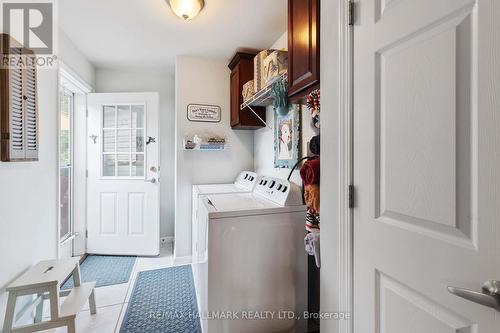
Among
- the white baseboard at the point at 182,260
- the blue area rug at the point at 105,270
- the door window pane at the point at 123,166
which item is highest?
the door window pane at the point at 123,166

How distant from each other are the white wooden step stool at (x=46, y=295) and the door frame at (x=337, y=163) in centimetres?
152

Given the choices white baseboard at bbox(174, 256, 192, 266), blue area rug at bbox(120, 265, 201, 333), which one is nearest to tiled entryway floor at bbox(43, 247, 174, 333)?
blue area rug at bbox(120, 265, 201, 333)

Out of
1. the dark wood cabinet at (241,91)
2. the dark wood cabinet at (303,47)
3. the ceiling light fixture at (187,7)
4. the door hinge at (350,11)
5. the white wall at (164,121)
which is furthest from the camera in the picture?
the white wall at (164,121)

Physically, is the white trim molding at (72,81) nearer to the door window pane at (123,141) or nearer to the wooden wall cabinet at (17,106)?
the door window pane at (123,141)

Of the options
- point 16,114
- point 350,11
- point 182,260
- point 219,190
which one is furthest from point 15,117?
point 182,260

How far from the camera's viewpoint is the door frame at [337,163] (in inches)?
41.1

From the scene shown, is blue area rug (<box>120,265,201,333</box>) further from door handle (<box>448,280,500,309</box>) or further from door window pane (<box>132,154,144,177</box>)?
door handle (<box>448,280,500,309</box>)

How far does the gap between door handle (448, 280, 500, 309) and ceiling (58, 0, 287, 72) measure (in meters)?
2.00

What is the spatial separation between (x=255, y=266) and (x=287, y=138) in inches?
43.5

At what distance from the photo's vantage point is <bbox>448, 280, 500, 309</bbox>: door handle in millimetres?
558

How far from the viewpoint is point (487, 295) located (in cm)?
57

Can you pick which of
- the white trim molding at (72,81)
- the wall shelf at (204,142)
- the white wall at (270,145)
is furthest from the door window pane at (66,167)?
the white wall at (270,145)

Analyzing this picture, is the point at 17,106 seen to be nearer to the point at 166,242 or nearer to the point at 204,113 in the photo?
the point at 204,113

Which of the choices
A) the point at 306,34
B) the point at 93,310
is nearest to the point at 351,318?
the point at 306,34
